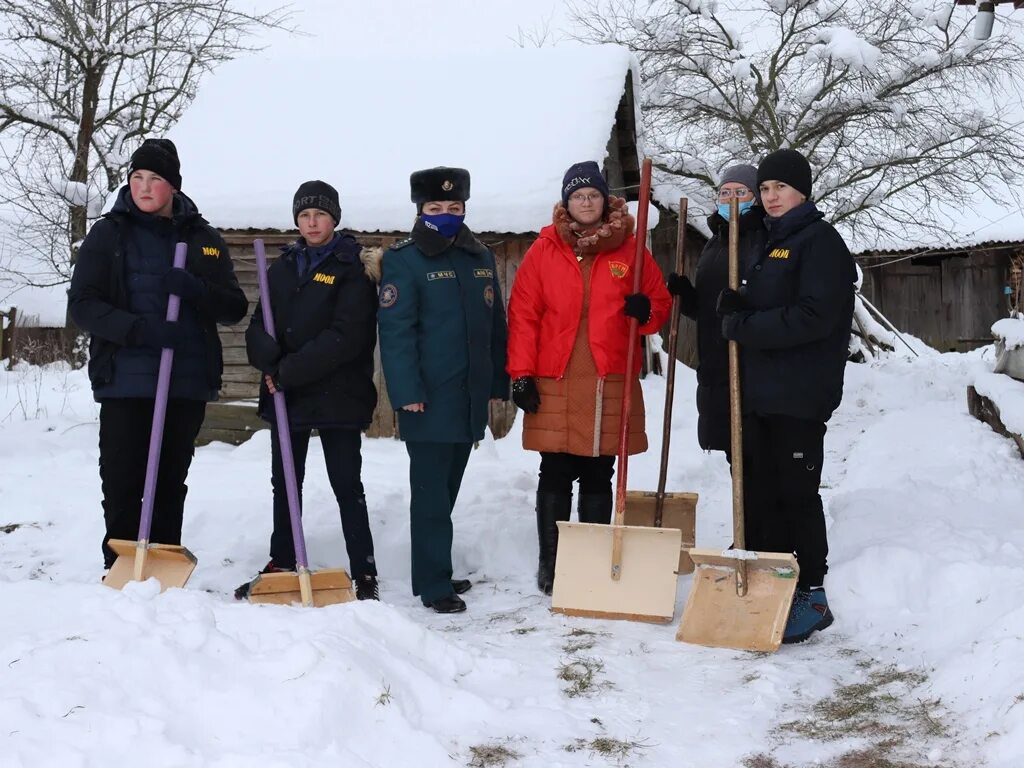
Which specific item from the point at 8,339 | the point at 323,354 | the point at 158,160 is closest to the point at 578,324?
the point at 323,354

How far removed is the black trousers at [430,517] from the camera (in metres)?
4.24

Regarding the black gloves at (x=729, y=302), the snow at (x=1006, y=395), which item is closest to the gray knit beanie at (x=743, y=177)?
the black gloves at (x=729, y=302)

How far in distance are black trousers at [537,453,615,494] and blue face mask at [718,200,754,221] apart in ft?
3.73

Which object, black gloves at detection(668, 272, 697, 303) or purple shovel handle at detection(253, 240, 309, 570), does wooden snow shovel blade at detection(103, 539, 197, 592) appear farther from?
black gloves at detection(668, 272, 697, 303)

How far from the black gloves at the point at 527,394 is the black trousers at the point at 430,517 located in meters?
0.30

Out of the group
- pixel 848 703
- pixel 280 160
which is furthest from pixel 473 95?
pixel 848 703

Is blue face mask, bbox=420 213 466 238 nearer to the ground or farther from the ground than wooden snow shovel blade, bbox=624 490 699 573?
farther from the ground

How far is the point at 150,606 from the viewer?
116 inches

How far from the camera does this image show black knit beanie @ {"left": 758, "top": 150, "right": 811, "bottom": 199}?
380 cm

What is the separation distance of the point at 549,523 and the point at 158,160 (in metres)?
2.20

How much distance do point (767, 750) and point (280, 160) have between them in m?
7.44

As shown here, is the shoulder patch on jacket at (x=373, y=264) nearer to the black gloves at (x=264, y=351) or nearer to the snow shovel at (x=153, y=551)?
the black gloves at (x=264, y=351)

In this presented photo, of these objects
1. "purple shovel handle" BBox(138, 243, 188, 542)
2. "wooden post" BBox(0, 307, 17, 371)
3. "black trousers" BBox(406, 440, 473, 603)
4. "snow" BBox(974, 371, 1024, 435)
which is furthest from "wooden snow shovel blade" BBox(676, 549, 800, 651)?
"wooden post" BBox(0, 307, 17, 371)

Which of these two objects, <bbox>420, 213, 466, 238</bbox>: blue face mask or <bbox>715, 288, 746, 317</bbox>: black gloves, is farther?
<bbox>420, 213, 466, 238</bbox>: blue face mask
